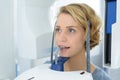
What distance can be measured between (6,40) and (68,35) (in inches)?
11.5

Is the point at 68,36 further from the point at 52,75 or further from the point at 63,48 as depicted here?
the point at 52,75

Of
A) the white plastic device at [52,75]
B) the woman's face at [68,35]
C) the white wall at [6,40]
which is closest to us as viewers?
the white plastic device at [52,75]

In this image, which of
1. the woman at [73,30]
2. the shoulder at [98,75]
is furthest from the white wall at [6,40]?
the shoulder at [98,75]

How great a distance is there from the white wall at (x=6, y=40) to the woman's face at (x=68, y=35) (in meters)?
0.24

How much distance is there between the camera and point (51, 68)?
67 cm

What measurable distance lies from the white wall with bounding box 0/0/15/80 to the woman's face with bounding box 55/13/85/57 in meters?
0.24

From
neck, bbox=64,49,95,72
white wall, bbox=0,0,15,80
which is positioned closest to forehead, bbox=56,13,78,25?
neck, bbox=64,49,95,72

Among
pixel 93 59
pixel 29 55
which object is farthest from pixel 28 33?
pixel 93 59

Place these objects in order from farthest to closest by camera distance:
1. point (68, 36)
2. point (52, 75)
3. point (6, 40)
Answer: point (6, 40), point (68, 36), point (52, 75)

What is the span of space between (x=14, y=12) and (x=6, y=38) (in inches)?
4.3

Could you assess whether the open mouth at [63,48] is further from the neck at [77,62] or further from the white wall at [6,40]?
the white wall at [6,40]

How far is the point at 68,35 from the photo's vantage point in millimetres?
726

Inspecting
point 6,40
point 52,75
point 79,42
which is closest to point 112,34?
point 79,42

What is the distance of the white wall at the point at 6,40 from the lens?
87 cm
